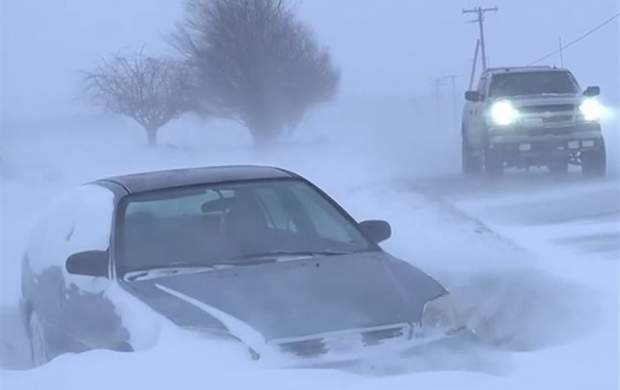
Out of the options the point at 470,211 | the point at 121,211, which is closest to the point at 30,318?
the point at 121,211

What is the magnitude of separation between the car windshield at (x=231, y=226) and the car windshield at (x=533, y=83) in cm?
1205

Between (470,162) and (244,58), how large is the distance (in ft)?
87.1

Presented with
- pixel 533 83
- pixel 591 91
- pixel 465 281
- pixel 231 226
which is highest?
pixel 533 83

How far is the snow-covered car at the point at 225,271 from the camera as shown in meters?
5.17

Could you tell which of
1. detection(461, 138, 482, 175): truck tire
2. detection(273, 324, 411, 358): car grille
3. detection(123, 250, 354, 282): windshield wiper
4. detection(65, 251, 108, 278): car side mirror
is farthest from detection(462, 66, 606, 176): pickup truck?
detection(273, 324, 411, 358): car grille

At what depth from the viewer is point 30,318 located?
285 inches

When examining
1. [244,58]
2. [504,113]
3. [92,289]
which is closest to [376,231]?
[92,289]

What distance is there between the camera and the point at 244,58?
1813 inches

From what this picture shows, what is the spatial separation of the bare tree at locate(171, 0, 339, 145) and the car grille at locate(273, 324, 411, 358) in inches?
1580

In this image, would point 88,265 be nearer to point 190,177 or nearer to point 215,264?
point 215,264

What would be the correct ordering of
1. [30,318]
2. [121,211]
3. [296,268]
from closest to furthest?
[296,268] → [121,211] → [30,318]

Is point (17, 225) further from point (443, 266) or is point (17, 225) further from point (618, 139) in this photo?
point (618, 139)

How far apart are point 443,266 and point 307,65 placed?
41.5m

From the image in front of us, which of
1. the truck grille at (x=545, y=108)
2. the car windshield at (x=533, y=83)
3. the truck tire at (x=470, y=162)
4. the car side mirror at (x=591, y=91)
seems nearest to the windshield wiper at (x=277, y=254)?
the truck grille at (x=545, y=108)
